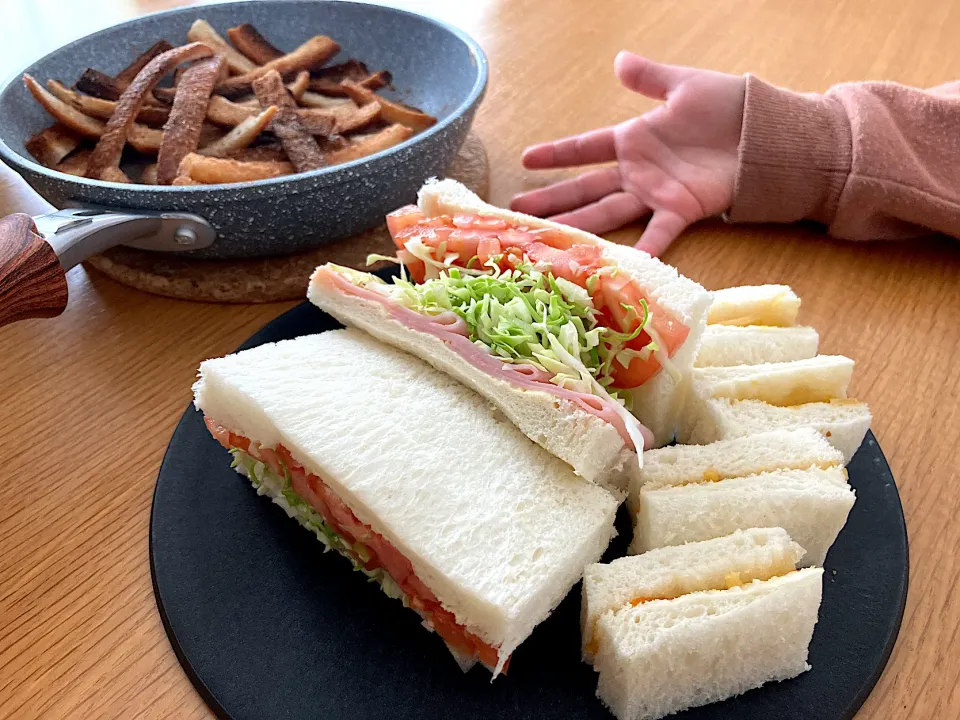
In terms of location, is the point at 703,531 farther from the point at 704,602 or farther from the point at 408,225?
the point at 408,225

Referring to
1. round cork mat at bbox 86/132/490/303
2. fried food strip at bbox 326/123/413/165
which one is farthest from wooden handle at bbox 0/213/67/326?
fried food strip at bbox 326/123/413/165

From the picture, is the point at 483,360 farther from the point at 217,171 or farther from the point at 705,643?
the point at 217,171

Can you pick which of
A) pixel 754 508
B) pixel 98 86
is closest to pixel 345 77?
pixel 98 86

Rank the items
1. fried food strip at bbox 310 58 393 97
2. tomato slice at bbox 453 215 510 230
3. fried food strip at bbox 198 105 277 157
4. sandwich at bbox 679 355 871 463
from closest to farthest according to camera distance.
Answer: sandwich at bbox 679 355 871 463
tomato slice at bbox 453 215 510 230
fried food strip at bbox 198 105 277 157
fried food strip at bbox 310 58 393 97

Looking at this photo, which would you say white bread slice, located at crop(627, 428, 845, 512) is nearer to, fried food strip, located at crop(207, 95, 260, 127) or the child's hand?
the child's hand

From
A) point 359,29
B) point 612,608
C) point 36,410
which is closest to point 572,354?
point 612,608
